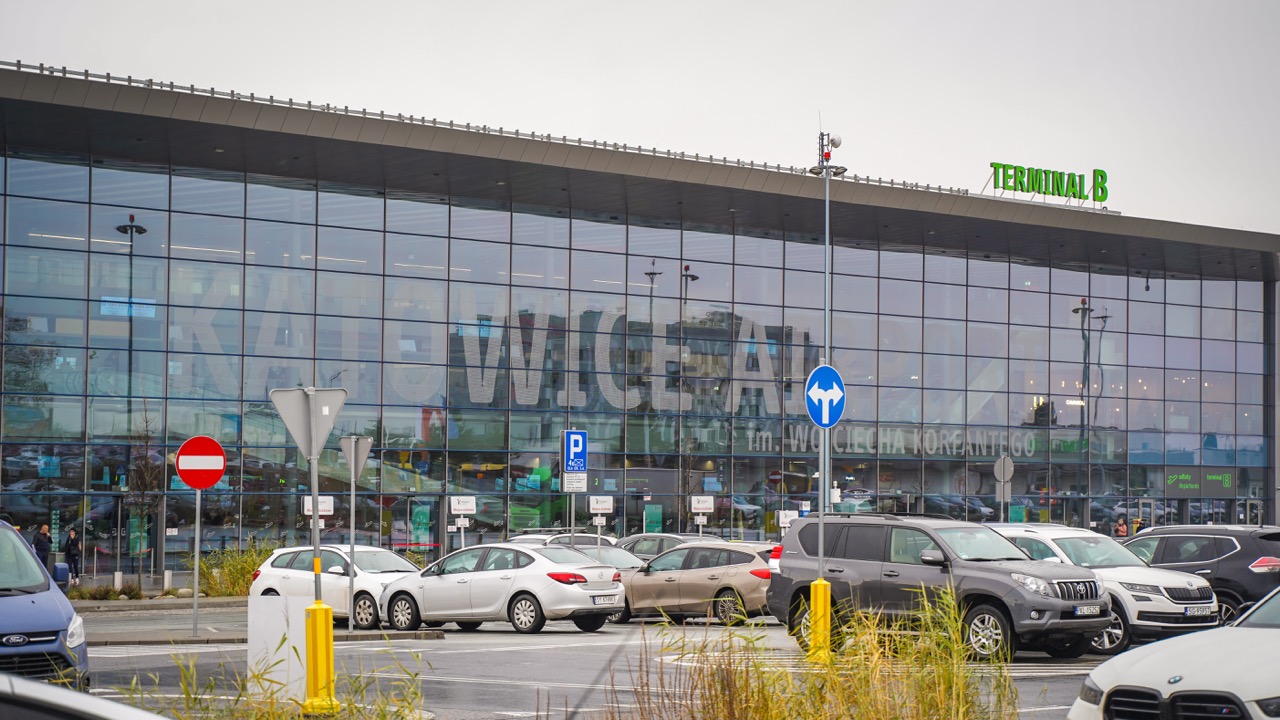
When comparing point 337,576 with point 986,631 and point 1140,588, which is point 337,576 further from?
point 1140,588

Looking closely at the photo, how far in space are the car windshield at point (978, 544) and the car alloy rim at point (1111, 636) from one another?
147 centimetres

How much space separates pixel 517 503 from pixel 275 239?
10.8 meters

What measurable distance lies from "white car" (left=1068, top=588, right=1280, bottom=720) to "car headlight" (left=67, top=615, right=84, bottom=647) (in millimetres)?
7576

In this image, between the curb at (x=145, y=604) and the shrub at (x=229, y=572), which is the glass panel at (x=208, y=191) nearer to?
the shrub at (x=229, y=572)

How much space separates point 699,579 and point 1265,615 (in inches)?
572

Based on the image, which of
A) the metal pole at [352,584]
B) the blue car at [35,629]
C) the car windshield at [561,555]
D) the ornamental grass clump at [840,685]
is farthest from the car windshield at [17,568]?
the car windshield at [561,555]

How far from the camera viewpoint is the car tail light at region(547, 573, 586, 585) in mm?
20891

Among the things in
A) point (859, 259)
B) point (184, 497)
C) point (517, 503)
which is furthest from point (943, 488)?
point (184, 497)

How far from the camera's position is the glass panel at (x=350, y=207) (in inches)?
1577

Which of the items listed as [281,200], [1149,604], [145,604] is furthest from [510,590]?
[281,200]

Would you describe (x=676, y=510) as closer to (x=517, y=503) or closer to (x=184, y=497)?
(x=517, y=503)

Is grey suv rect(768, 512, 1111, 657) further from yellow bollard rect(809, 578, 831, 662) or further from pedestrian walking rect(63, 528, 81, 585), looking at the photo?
pedestrian walking rect(63, 528, 81, 585)

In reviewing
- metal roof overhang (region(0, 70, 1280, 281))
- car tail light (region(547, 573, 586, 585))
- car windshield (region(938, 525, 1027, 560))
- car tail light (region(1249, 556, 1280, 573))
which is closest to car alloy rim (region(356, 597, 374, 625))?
car tail light (region(547, 573, 586, 585))

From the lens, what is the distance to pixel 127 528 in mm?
A: 36250
